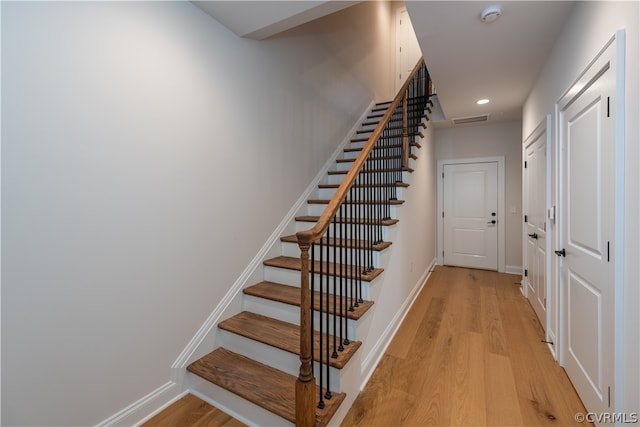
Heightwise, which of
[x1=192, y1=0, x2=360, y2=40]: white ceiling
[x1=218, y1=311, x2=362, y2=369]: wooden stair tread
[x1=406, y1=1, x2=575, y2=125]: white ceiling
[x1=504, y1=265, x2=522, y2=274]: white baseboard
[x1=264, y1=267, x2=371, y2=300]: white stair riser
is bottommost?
[x1=504, y1=265, x2=522, y2=274]: white baseboard

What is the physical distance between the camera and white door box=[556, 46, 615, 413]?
1.41 meters

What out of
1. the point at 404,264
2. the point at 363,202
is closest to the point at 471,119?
the point at 404,264

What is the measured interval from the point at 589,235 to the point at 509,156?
140 inches

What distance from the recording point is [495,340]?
2.54 meters

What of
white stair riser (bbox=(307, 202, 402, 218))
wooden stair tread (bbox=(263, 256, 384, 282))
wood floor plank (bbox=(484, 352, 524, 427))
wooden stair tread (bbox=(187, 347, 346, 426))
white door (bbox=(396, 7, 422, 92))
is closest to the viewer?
wooden stair tread (bbox=(187, 347, 346, 426))

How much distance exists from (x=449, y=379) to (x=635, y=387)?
3.37 feet

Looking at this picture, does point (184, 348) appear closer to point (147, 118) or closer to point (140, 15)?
point (147, 118)

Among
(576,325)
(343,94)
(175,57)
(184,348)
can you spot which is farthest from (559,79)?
(184,348)

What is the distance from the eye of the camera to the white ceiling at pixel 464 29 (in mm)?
1851

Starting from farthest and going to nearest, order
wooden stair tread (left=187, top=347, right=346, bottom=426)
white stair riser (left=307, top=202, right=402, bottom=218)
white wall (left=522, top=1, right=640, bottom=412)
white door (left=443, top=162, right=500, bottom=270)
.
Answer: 1. white door (left=443, top=162, right=500, bottom=270)
2. white stair riser (left=307, top=202, right=402, bottom=218)
3. wooden stair tread (left=187, top=347, right=346, bottom=426)
4. white wall (left=522, top=1, right=640, bottom=412)

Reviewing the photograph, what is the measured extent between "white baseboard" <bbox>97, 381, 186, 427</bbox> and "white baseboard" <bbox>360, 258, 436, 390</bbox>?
1232 mm

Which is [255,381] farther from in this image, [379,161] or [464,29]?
[464,29]

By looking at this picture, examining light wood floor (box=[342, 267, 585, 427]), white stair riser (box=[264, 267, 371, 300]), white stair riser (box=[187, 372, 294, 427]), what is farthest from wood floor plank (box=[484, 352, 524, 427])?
white stair riser (box=[264, 267, 371, 300])

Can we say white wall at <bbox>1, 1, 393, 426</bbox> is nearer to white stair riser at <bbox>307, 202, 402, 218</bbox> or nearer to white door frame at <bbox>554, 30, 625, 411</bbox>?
white stair riser at <bbox>307, 202, 402, 218</bbox>
